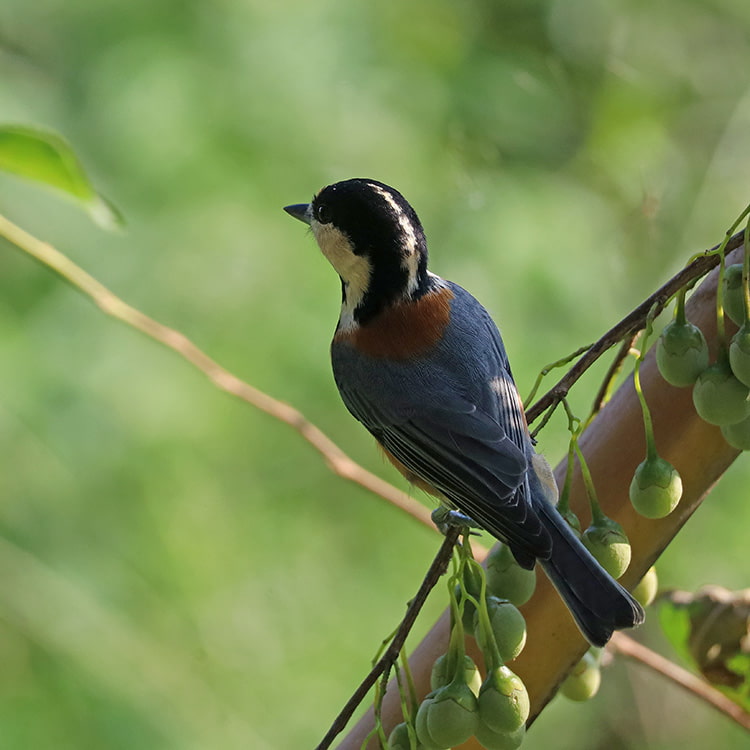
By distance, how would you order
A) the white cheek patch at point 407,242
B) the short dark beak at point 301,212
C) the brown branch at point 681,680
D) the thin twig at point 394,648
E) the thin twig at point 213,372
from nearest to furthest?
the thin twig at point 394,648 < the brown branch at point 681,680 < the thin twig at point 213,372 < the white cheek patch at point 407,242 < the short dark beak at point 301,212

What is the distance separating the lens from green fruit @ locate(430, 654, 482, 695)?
1.04 meters

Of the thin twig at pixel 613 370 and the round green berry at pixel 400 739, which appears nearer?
the round green berry at pixel 400 739

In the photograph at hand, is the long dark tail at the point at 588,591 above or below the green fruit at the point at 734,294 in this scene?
below

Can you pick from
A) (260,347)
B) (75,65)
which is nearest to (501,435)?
(260,347)

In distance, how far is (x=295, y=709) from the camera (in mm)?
2830

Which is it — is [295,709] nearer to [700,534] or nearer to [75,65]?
[700,534]

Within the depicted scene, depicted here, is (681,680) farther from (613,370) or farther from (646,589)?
(613,370)

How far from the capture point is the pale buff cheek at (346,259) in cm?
193

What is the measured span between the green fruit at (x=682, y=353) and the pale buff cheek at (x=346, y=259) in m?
0.92

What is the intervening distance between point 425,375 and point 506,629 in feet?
2.43

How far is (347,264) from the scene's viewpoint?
1961 millimetres

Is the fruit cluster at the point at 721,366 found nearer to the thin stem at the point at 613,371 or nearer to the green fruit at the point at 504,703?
the thin stem at the point at 613,371

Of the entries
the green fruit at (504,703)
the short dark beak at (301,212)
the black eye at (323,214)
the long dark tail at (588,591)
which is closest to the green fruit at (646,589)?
the long dark tail at (588,591)

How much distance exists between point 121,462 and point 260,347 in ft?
1.43
